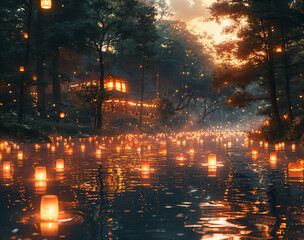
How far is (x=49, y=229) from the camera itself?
692cm

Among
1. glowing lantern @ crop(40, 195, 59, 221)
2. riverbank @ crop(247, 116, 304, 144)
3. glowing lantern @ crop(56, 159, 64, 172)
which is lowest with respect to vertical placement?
glowing lantern @ crop(40, 195, 59, 221)

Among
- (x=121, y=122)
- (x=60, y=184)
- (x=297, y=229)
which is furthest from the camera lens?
(x=121, y=122)

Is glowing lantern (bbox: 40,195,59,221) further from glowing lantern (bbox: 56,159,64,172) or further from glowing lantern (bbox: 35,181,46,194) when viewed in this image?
glowing lantern (bbox: 56,159,64,172)

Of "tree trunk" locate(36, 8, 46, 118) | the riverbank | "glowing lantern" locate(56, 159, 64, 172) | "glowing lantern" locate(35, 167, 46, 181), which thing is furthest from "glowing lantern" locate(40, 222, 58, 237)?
"tree trunk" locate(36, 8, 46, 118)

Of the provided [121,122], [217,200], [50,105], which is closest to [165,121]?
[121,122]

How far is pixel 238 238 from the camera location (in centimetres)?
634

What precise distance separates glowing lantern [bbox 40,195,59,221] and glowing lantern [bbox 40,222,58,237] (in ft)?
1.05

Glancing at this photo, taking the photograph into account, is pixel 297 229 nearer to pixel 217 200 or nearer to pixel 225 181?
pixel 217 200

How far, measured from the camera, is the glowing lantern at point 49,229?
6.61 metres

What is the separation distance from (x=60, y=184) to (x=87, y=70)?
73.3 meters

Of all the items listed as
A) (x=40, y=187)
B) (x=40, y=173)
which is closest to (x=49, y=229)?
(x=40, y=187)

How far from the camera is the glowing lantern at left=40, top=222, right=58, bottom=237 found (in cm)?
661

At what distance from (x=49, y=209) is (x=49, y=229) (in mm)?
780

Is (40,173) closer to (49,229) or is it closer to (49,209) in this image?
(49,209)
